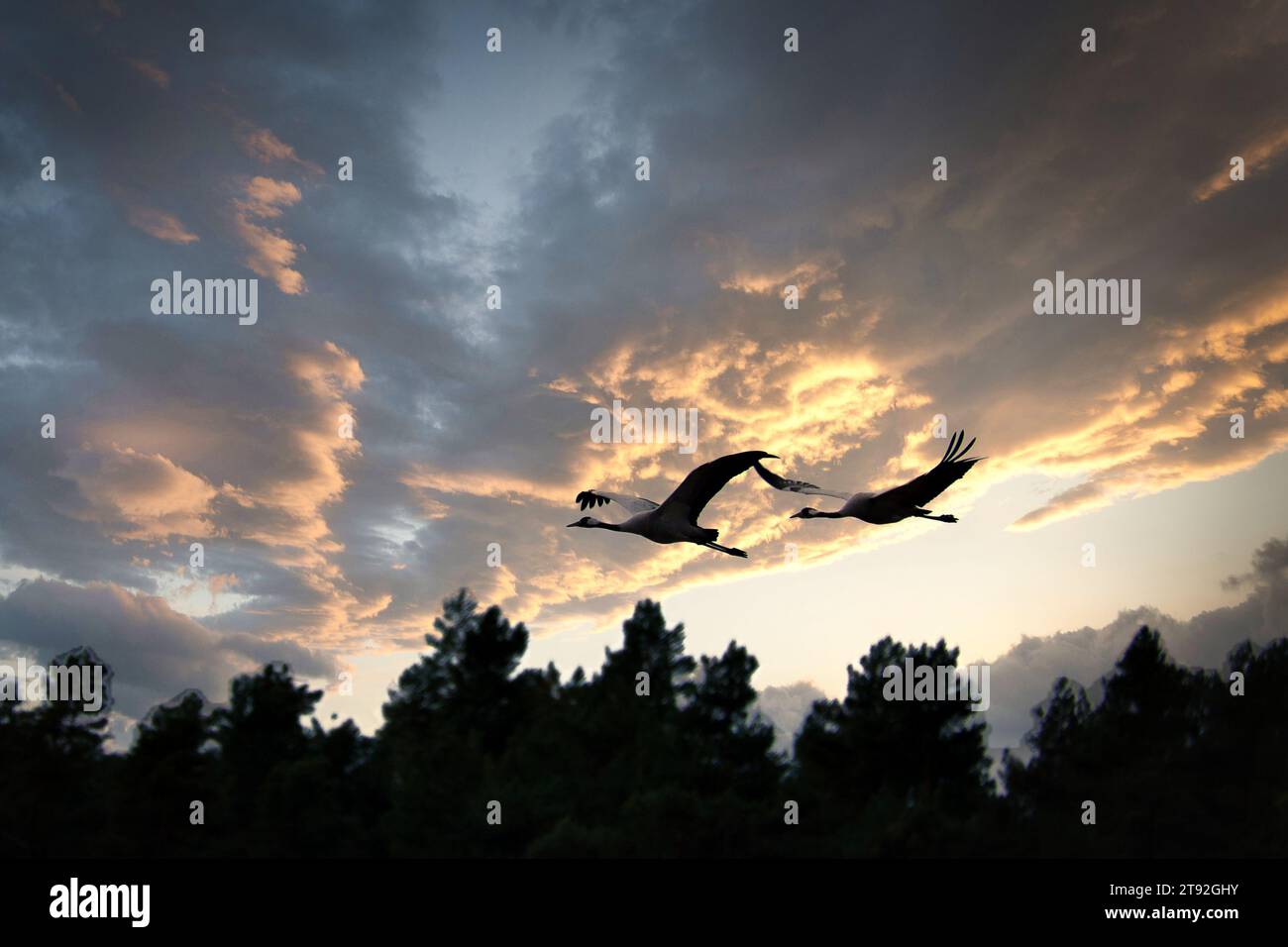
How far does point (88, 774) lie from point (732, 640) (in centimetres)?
3978

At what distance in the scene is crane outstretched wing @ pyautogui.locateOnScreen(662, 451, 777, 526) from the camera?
1098cm

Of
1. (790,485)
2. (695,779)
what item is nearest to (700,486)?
(790,485)

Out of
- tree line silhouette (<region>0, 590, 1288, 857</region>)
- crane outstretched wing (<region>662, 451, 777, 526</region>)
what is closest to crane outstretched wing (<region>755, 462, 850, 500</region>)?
crane outstretched wing (<region>662, 451, 777, 526</region>)

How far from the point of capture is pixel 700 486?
11234 mm

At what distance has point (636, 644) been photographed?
67.6 m

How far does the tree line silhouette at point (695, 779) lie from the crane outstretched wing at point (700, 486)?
4046cm

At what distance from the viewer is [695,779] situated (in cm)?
5603

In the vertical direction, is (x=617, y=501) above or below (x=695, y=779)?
above

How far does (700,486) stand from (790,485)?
1.50 m

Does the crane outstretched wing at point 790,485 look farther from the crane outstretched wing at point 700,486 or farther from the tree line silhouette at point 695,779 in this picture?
the tree line silhouette at point 695,779

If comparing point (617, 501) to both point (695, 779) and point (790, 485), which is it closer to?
point (790, 485)

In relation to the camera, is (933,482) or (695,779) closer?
(933,482)
